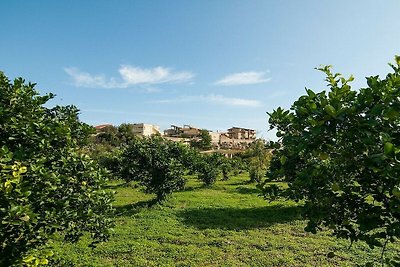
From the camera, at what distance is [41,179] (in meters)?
4.45

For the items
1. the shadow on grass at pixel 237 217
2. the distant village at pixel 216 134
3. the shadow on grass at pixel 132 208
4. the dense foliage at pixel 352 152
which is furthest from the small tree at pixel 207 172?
the distant village at pixel 216 134

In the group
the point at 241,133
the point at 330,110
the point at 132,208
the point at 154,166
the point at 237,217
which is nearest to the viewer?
the point at 330,110

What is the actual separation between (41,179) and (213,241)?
856 centimetres

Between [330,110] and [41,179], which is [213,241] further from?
[330,110]

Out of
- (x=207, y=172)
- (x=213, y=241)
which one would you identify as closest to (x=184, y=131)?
(x=207, y=172)

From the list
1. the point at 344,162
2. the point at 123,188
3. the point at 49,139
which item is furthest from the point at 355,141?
the point at 123,188

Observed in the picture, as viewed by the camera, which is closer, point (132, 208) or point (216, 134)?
point (132, 208)

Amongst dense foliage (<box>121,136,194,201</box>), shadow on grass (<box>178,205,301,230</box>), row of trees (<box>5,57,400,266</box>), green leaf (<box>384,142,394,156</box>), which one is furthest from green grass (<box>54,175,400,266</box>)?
green leaf (<box>384,142,394,156</box>)

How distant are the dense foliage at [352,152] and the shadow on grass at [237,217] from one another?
37.3 feet

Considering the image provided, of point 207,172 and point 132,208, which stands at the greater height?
point 207,172

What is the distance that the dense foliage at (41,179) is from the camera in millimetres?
4086

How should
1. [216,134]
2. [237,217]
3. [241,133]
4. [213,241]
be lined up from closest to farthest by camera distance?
[213,241]
[237,217]
[216,134]
[241,133]

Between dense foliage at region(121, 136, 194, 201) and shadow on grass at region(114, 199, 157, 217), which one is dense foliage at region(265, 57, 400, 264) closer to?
shadow on grass at region(114, 199, 157, 217)

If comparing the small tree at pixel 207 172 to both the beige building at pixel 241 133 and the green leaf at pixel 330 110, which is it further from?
the beige building at pixel 241 133
